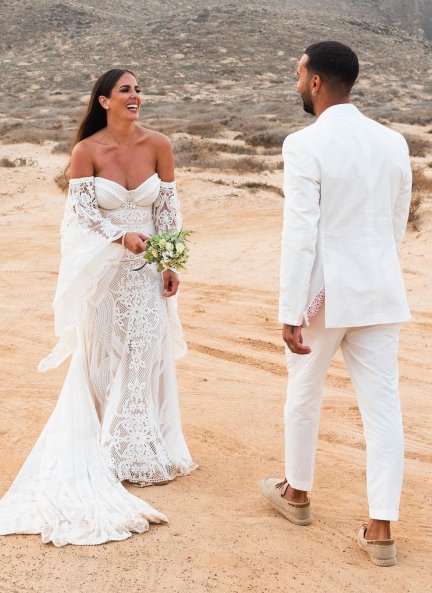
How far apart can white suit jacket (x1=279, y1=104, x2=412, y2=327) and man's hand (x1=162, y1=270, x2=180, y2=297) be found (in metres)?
1.25

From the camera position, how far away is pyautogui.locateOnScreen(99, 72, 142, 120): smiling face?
4629mm

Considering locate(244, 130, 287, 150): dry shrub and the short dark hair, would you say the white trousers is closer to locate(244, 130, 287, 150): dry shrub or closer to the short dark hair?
the short dark hair

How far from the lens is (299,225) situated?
3658 mm

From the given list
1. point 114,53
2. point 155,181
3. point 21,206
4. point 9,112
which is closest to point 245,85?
point 114,53

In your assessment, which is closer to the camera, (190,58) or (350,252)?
(350,252)

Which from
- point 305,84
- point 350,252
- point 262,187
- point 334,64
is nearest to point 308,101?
point 305,84

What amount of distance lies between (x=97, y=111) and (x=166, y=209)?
2.17 feet

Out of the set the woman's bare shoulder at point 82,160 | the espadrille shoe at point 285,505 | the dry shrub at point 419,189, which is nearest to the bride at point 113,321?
the woman's bare shoulder at point 82,160

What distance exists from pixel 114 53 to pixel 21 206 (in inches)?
1564

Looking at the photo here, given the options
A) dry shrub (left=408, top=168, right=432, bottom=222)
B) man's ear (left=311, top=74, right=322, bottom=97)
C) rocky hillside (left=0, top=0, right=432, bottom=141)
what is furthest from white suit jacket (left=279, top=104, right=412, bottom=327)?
rocky hillside (left=0, top=0, right=432, bottom=141)

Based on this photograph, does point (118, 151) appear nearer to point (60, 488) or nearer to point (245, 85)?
point (60, 488)

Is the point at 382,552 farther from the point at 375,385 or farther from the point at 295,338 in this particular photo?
the point at 295,338

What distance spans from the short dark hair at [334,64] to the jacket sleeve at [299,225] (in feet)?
1.19

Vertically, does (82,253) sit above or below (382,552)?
above
